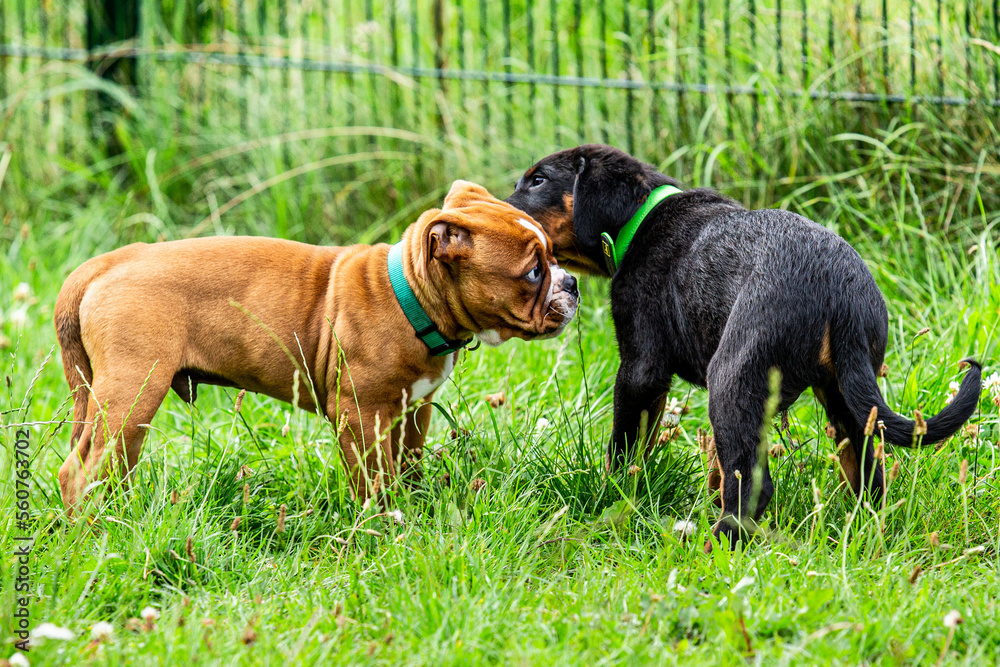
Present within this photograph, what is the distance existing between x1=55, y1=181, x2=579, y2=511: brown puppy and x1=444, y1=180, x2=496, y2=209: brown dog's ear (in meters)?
0.09

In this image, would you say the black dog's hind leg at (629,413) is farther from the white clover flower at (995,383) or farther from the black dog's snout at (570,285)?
the white clover flower at (995,383)

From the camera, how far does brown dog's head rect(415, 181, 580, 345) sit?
3.54 m

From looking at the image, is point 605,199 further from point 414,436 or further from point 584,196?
point 414,436

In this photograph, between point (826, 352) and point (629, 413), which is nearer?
point (826, 352)

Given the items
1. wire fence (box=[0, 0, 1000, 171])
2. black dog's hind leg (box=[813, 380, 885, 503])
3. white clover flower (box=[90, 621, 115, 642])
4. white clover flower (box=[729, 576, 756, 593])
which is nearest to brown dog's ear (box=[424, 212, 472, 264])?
black dog's hind leg (box=[813, 380, 885, 503])

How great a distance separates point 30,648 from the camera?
2365 mm

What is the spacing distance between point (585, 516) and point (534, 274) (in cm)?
95

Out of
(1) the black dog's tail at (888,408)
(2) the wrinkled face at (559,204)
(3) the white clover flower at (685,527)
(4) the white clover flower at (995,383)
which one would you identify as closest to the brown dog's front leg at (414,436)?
(2) the wrinkled face at (559,204)

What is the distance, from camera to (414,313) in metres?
3.57

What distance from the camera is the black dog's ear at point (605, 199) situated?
383cm

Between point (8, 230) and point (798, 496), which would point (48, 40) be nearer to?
point (8, 230)

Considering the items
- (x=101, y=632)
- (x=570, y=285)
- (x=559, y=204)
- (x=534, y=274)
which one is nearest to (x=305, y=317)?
(x=534, y=274)

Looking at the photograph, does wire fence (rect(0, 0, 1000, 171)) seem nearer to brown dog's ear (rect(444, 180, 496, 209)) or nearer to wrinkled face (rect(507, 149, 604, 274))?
wrinkled face (rect(507, 149, 604, 274))

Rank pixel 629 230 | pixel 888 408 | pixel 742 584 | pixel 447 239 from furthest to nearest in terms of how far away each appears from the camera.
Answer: pixel 629 230 → pixel 447 239 → pixel 888 408 → pixel 742 584
